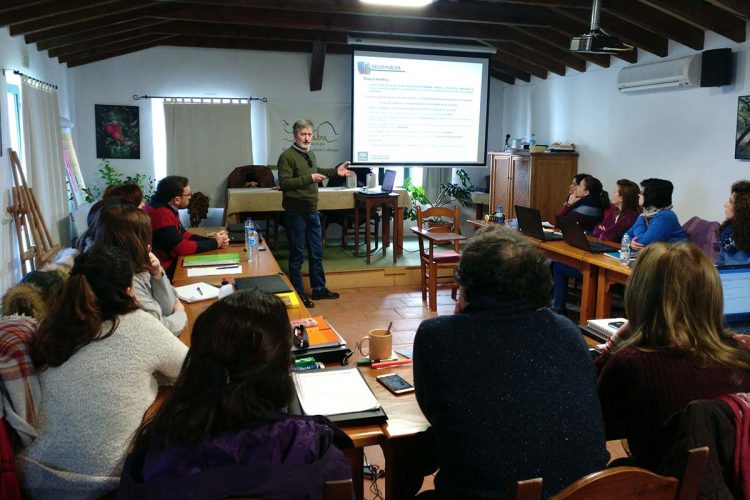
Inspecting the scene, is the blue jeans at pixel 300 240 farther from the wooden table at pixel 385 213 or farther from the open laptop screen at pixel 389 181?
the open laptop screen at pixel 389 181

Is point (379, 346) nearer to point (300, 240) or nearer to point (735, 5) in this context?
point (300, 240)

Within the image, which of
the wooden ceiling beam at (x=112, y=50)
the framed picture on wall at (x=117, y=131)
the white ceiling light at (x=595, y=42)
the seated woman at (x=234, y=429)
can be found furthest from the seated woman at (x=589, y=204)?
the framed picture on wall at (x=117, y=131)

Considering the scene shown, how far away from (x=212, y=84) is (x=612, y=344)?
6.93 metres

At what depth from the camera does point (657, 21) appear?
5.05 metres

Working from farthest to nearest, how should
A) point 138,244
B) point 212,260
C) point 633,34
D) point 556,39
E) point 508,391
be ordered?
point 556,39
point 633,34
point 212,260
point 138,244
point 508,391

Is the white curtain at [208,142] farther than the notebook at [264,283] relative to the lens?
Yes

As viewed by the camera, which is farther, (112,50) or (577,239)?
(112,50)

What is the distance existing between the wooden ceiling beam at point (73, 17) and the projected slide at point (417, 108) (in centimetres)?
246

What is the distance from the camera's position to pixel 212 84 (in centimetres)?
773

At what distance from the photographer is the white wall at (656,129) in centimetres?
492

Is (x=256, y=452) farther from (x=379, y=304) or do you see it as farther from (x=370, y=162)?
(x=370, y=162)

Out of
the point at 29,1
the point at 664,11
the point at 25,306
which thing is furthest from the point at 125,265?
the point at 664,11

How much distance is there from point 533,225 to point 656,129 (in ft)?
6.41

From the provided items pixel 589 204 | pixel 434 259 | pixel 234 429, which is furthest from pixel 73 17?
pixel 234 429
